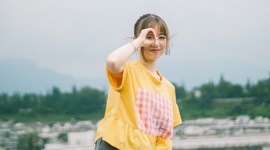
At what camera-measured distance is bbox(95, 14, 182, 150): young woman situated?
0.87 m

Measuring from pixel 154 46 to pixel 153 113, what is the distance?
5.0 inches

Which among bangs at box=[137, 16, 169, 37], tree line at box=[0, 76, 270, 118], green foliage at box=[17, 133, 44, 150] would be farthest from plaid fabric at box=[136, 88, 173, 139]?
green foliage at box=[17, 133, 44, 150]

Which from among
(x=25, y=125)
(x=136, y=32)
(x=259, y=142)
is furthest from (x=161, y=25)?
(x=259, y=142)

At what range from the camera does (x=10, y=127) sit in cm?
247

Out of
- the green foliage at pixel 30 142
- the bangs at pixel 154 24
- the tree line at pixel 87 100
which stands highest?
the bangs at pixel 154 24

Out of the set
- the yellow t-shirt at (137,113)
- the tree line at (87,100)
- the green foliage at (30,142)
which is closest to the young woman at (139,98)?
the yellow t-shirt at (137,113)

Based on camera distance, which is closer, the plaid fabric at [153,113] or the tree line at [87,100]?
the plaid fabric at [153,113]

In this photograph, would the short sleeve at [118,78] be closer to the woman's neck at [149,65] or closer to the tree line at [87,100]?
the woman's neck at [149,65]

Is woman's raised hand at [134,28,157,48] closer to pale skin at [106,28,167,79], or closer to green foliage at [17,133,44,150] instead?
pale skin at [106,28,167,79]

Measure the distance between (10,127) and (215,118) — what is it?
1086mm

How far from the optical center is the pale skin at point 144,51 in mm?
818

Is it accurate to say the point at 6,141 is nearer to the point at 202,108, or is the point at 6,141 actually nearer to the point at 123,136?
the point at 202,108

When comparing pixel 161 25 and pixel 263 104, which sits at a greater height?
pixel 161 25

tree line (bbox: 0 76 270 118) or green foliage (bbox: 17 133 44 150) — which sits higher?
tree line (bbox: 0 76 270 118)
